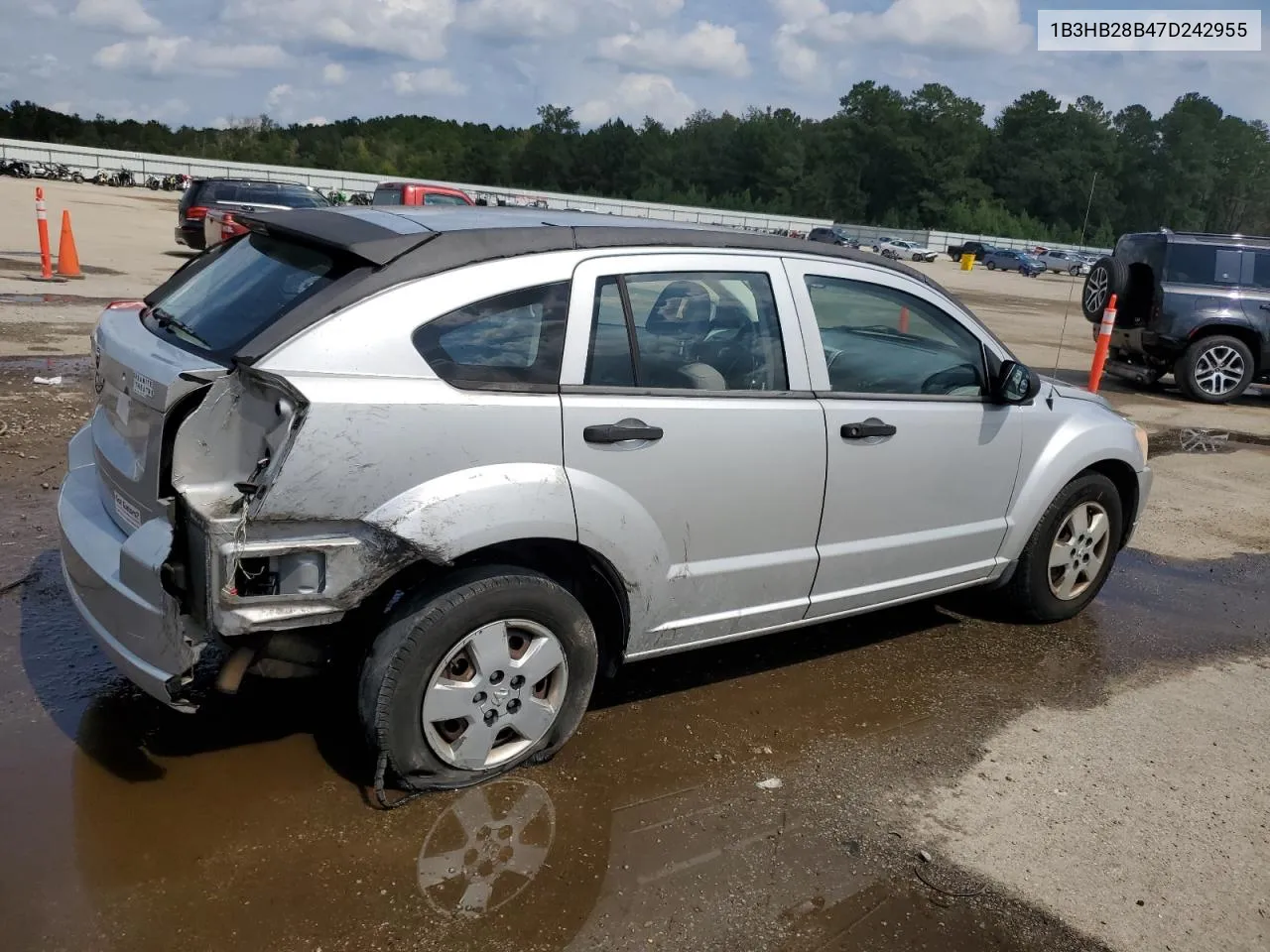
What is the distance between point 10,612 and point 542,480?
2615mm

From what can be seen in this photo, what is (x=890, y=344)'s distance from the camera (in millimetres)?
4391

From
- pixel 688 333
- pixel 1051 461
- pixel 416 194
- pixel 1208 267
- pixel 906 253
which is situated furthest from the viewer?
pixel 906 253

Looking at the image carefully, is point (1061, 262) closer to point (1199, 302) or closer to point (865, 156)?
point (865, 156)

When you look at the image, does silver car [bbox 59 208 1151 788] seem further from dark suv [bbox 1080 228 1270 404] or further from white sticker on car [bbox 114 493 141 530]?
dark suv [bbox 1080 228 1270 404]

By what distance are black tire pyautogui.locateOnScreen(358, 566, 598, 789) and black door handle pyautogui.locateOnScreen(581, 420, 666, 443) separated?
0.48m

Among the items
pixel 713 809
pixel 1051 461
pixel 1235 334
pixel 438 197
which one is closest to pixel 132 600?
pixel 713 809

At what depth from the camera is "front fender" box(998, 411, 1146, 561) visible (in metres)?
4.68

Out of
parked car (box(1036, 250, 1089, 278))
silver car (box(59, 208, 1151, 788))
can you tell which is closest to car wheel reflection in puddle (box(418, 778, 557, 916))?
silver car (box(59, 208, 1151, 788))

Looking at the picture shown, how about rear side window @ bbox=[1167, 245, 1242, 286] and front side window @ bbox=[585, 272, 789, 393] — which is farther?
rear side window @ bbox=[1167, 245, 1242, 286]

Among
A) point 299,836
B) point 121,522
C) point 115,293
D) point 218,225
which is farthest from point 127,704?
point 218,225

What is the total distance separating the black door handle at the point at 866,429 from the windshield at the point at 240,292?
1.92 meters

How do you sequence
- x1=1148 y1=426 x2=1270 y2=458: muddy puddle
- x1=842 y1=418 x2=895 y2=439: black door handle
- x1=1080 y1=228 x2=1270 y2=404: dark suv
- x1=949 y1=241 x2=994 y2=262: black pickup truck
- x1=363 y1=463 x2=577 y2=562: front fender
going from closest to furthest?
x1=363 y1=463 x2=577 y2=562: front fender < x1=842 y1=418 x2=895 y2=439: black door handle < x1=1148 y1=426 x2=1270 y2=458: muddy puddle < x1=1080 y1=228 x2=1270 y2=404: dark suv < x1=949 y1=241 x2=994 y2=262: black pickup truck

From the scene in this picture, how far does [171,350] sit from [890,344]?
2.80m

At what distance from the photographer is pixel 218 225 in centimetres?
1642
